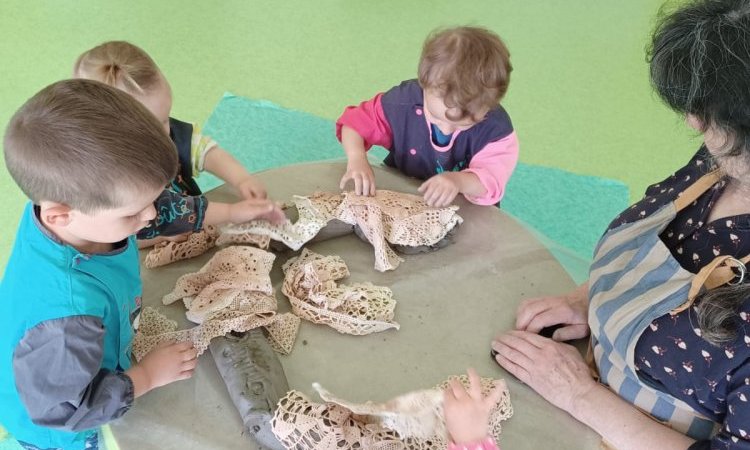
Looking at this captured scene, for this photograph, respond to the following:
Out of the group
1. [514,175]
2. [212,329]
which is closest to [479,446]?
[212,329]

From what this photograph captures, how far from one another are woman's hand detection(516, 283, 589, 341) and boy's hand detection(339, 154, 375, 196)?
0.30 m

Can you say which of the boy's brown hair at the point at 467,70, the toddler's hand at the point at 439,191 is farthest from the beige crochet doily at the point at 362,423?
the boy's brown hair at the point at 467,70

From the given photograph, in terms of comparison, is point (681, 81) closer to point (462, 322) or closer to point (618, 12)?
point (462, 322)

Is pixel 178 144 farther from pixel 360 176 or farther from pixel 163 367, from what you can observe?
pixel 163 367

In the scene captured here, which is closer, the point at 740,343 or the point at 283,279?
the point at 740,343

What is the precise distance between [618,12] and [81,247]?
97.7 inches

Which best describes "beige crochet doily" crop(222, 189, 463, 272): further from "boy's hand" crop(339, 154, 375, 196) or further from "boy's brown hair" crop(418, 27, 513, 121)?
"boy's brown hair" crop(418, 27, 513, 121)

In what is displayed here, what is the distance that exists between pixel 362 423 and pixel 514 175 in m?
1.30

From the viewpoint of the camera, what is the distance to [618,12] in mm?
2645

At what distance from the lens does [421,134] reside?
116 cm

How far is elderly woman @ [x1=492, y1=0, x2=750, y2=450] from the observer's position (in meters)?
0.64

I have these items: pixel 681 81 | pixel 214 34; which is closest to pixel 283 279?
pixel 681 81

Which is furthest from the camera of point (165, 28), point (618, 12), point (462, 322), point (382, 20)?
point (618, 12)

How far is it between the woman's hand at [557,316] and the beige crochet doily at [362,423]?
0.78 ft
